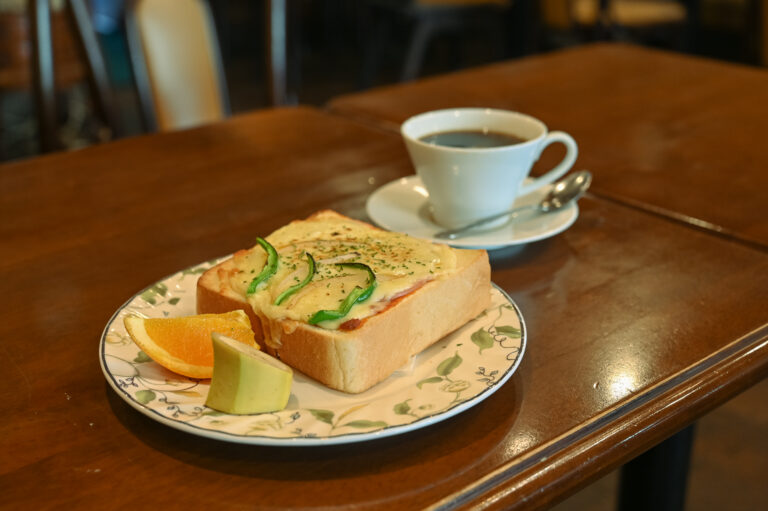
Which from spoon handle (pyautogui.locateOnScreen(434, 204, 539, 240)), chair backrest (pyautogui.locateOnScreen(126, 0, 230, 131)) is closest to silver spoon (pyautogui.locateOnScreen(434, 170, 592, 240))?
spoon handle (pyautogui.locateOnScreen(434, 204, 539, 240))

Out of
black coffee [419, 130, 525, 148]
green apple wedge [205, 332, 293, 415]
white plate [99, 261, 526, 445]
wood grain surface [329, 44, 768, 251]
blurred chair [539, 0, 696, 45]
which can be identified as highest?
black coffee [419, 130, 525, 148]

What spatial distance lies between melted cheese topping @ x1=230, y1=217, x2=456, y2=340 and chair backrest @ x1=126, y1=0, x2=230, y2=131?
3.62 feet

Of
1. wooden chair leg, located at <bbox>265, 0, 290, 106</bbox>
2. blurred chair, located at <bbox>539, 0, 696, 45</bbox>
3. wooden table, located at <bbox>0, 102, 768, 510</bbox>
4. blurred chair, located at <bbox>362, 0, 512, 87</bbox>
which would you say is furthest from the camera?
→ blurred chair, located at <bbox>362, 0, 512, 87</bbox>

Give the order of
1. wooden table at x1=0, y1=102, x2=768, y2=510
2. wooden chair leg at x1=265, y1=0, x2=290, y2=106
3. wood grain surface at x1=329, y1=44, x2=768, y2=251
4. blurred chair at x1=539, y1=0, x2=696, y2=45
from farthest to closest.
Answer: blurred chair at x1=539, y1=0, x2=696, y2=45 → wooden chair leg at x1=265, y1=0, x2=290, y2=106 → wood grain surface at x1=329, y1=44, x2=768, y2=251 → wooden table at x1=0, y1=102, x2=768, y2=510

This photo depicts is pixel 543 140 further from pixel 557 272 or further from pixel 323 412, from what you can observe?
pixel 323 412

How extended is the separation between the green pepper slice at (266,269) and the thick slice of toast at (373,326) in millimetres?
14

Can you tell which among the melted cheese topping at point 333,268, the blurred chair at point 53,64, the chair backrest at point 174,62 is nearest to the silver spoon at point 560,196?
the melted cheese topping at point 333,268

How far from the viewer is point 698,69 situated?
173 centimetres

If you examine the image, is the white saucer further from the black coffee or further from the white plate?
the white plate

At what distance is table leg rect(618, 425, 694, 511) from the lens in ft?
3.60

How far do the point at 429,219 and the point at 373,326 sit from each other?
38 centimetres

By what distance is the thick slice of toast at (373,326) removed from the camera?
643mm

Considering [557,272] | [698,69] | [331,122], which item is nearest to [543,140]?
[557,272]

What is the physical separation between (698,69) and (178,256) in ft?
4.15
